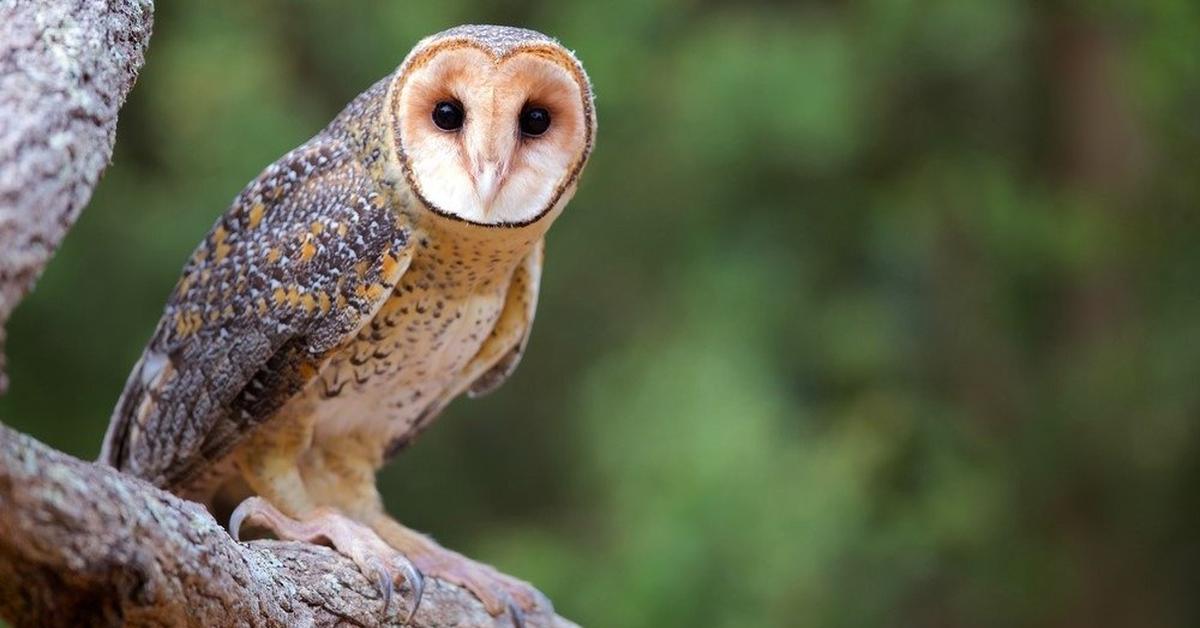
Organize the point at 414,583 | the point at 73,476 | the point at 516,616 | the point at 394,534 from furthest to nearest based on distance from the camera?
the point at 394,534 → the point at 516,616 → the point at 414,583 → the point at 73,476

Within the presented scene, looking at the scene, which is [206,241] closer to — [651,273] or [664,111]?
[664,111]

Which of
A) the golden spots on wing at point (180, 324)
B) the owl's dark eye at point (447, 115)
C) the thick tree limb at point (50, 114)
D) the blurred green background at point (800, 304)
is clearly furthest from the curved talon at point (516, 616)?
the blurred green background at point (800, 304)

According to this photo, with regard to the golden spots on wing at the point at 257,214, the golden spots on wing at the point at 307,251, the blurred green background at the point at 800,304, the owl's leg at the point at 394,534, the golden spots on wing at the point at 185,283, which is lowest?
the owl's leg at the point at 394,534

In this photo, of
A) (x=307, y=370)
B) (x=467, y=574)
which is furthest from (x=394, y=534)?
(x=307, y=370)

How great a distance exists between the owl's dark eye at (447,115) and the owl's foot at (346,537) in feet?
2.28

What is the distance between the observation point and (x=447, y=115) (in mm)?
2551

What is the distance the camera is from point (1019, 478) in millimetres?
6051

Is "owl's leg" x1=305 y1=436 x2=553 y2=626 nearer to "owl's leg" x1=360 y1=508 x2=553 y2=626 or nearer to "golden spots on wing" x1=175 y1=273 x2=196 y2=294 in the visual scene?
"owl's leg" x1=360 y1=508 x2=553 y2=626

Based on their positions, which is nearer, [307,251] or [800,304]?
[307,251]

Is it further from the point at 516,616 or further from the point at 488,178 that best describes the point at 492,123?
the point at 516,616

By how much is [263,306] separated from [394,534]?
1.71 feet

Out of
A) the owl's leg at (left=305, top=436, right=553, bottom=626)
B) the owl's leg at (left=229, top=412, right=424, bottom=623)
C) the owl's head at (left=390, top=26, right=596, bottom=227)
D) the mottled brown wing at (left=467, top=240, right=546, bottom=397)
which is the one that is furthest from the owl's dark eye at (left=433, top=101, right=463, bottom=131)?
the owl's leg at (left=305, top=436, right=553, bottom=626)

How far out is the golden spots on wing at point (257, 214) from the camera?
2.80 metres

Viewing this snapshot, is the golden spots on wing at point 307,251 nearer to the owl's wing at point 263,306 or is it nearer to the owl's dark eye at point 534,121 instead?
the owl's wing at point 263,306
